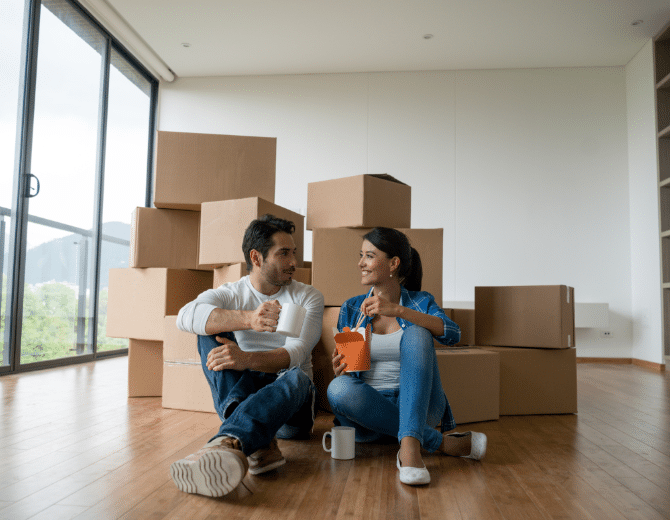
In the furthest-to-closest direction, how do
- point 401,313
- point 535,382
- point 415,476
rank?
point 535,382, point 401,313, point 415,476

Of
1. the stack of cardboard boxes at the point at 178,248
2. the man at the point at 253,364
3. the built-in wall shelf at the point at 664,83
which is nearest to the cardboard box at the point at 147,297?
the stack of cardboard boxes at the point at 178,248

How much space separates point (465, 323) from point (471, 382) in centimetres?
44

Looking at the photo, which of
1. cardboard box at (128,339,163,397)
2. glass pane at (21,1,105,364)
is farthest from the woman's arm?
glass pane at (21,1,105,364)

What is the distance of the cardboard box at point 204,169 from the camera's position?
8.03 ft

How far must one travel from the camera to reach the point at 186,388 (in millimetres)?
2254

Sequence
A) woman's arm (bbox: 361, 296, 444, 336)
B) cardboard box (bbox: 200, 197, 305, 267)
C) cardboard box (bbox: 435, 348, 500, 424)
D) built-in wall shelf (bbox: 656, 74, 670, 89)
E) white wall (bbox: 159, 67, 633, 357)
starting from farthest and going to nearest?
white wall (bbox: 159, 67, 633, 357)
built-in wall shelf (bbox: 656, 74, 670, 89)
cardboard box (bbox: 200, 197, 305, 267)
cardboard box (bbox: 435, 348, 500, 424)
woman's arm (bbox: 361, 296, 444, 336)

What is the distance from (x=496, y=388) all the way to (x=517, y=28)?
3.07 m

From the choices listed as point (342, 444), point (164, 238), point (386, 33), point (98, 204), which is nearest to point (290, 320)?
point (342, 444)

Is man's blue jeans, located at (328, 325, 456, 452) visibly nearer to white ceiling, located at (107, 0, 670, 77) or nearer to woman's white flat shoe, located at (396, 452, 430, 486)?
woman's white flat shoe, located at (396, 452, 430, 486)

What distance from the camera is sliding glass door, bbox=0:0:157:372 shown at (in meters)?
3.26

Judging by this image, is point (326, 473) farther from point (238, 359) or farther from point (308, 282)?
point (308, 282)

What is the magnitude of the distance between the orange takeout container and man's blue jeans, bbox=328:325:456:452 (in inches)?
3.2

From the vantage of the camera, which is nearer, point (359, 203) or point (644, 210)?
point (359, 203)

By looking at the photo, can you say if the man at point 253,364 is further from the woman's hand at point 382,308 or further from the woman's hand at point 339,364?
the woman's hand at point 382,308
